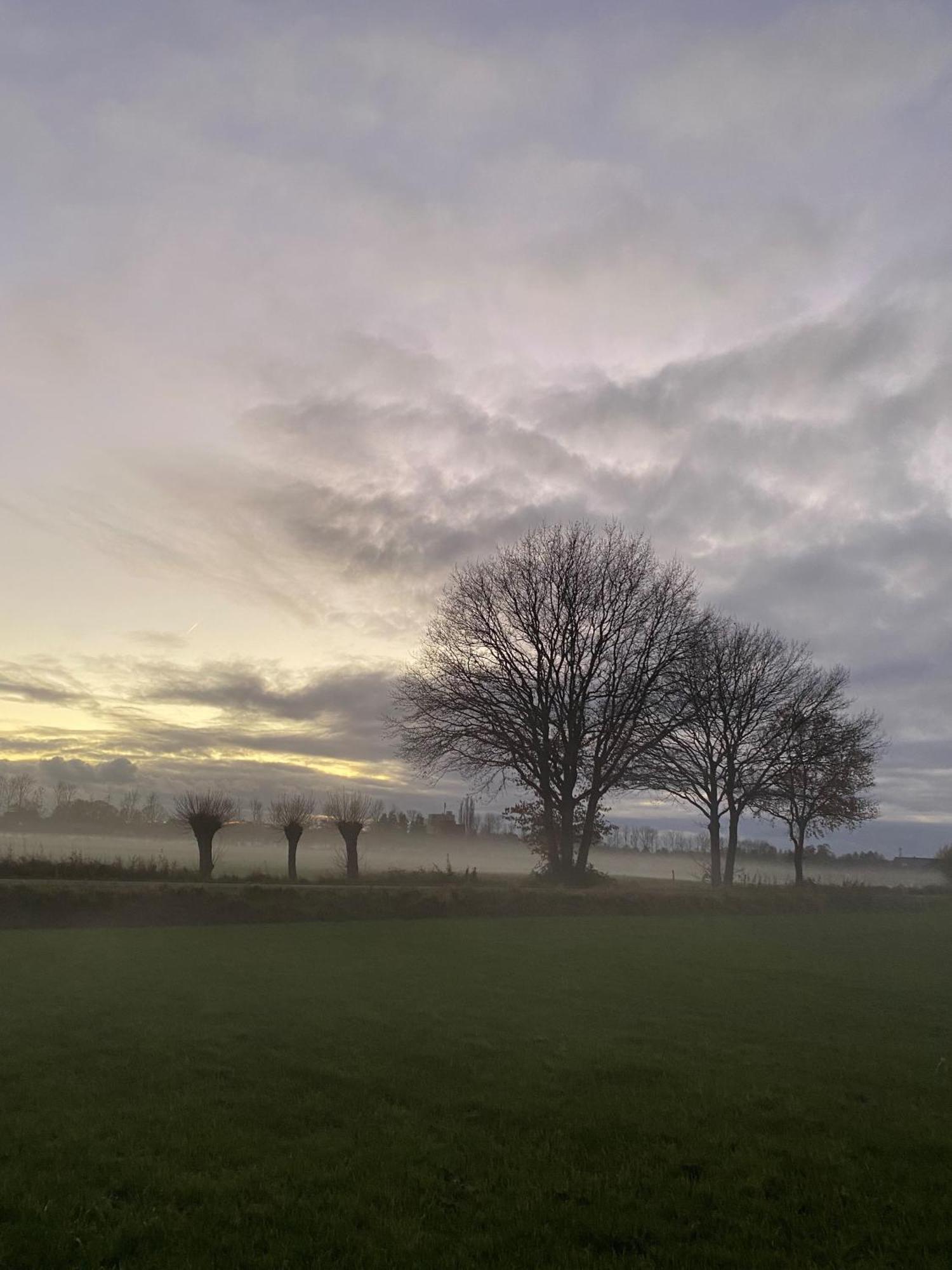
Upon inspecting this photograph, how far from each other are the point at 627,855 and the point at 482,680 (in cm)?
10105

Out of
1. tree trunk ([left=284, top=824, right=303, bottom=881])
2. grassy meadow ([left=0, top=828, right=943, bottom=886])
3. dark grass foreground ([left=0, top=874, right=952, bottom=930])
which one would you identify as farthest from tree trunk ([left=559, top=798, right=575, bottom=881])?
tree trunk ([left=284, top=824, right=303, bottom=881])

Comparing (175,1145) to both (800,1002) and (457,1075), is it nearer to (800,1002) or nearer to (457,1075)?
(457,1075)

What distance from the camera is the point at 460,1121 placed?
9023 mm

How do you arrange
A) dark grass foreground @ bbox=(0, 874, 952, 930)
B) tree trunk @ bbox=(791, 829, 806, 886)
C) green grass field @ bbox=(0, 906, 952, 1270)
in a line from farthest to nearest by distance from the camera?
tree trunk @ bbox=(791, 829, 806, 886) < dark grass foreground @ bbox=(0, 874, 952, 930) < green grass field @ bbox=(0, 906, 952, 1270)

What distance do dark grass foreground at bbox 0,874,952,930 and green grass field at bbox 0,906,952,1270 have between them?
790 cm

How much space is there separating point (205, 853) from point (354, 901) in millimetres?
10799

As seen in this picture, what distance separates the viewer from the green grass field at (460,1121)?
6348 millimetres

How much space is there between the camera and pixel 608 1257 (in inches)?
239

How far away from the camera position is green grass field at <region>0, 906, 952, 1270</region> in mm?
6348

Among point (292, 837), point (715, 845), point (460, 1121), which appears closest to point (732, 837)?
point (715, 845)

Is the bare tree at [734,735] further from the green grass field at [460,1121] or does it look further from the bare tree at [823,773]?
the green grass field at [460,1121]

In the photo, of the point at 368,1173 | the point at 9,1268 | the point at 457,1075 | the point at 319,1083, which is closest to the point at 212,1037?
the point at 319,1083

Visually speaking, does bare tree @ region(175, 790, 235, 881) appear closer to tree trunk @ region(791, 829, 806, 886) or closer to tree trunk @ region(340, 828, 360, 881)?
tree trunk @ region(340, 828, 360, 881)

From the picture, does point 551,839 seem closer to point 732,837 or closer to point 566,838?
point 566,838
